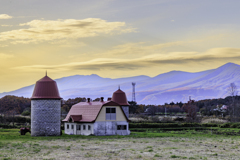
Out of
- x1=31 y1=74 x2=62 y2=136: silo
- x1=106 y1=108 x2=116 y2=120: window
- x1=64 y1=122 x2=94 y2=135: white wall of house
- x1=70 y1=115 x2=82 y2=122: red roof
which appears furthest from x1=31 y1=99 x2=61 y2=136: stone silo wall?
x1=106 y1=108 x2=116 y2=120: window

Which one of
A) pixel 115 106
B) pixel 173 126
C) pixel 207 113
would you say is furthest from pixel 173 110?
pixel 115 106

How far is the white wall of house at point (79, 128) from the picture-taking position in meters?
50.2

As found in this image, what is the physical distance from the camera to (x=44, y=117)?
4697 centimetres

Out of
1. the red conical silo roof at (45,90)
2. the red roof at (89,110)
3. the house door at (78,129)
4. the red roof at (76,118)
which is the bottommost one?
the house door at (78,129)

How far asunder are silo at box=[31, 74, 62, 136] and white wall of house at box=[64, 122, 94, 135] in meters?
4.37

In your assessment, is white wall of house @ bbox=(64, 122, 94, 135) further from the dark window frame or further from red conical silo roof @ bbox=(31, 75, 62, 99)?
red conical silo roof @ bbox=(31, 75, 62, 99)

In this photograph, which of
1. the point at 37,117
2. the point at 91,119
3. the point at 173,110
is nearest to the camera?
the point at 37,117

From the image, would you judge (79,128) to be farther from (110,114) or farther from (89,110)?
(110,114)

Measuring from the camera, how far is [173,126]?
7569cm

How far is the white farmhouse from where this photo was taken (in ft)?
165

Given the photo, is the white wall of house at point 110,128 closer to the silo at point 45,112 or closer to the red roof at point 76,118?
the red roof at point 76,118

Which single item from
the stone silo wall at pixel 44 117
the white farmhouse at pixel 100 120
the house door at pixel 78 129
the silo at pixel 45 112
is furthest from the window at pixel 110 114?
the stone silo wall at pixel 44 117

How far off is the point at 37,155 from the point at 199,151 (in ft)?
43.4

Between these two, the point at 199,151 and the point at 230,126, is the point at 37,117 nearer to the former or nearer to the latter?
the point at 199,151
